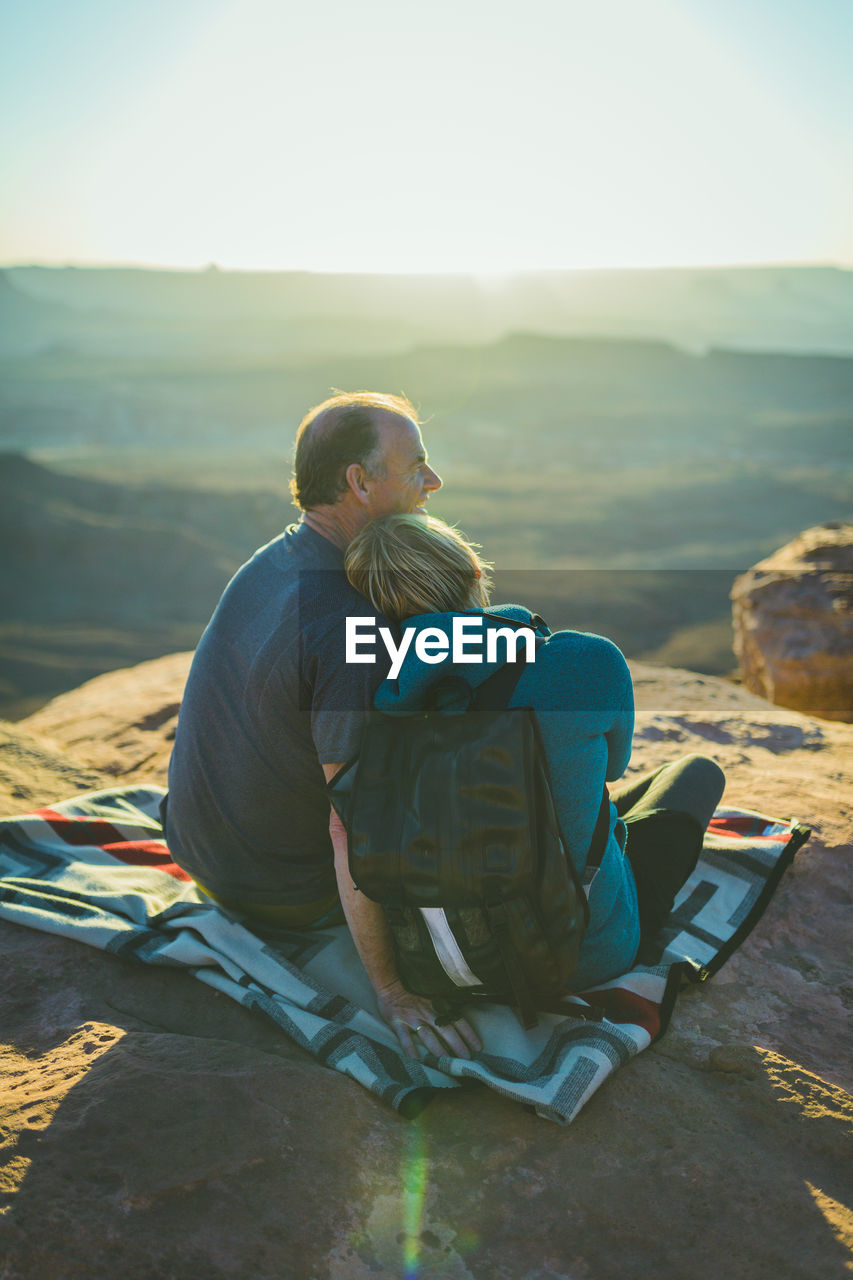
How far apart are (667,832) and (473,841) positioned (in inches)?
36.2

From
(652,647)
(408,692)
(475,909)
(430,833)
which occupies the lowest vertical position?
(652,647)

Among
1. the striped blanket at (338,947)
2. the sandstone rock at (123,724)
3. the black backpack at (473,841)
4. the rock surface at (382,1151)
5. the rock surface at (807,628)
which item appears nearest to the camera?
the rock surface at (382,1151)

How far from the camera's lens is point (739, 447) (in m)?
33.8

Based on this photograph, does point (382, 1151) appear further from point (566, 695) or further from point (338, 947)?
point (566, 695)

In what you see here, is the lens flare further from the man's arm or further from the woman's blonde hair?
the woman's blonde hair

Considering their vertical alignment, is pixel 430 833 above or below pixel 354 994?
above

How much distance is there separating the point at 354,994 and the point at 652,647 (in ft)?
32.9

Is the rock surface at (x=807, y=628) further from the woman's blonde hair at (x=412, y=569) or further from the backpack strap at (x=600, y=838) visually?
the woman's blonde hair at (x=412, y=569)

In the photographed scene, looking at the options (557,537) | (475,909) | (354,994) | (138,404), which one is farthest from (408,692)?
(138,404)

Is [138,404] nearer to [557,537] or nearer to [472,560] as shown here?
[557,537]

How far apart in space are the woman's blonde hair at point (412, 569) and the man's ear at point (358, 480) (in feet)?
1.10

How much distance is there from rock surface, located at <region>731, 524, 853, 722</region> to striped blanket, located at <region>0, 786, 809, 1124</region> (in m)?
3.68

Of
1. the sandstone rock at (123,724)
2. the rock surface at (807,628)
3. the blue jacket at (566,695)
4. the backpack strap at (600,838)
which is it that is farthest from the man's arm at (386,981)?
the rock surface at (807,628)

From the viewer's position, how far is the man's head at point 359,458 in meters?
2.25
